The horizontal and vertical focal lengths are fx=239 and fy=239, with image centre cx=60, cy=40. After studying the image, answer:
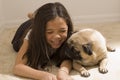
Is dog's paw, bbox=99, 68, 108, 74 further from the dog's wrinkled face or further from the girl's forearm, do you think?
the girl's forearm

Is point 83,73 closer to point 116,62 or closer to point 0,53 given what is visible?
point 116,62

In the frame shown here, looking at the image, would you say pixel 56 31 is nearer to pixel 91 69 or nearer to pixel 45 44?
pixel 45 44

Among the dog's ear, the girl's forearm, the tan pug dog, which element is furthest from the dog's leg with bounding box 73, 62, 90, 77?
the girl's forearm

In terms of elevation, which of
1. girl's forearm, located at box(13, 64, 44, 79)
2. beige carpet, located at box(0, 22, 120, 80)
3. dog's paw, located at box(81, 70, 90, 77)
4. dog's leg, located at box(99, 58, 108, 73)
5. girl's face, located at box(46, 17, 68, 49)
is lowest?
beige carpet, located at box(0, 22, 120, 80)

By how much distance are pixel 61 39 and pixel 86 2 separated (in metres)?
1.27

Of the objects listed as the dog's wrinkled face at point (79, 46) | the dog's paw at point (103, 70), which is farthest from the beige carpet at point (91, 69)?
the dog's wrinkled face at point (79, 46)

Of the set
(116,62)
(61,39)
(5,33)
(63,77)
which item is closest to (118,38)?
(116,62)

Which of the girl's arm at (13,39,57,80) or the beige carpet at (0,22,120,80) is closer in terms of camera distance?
the girl's arm at (13,39,57,80)

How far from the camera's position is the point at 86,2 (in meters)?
2.62

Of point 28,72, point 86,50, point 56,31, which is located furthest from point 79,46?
point 28,72

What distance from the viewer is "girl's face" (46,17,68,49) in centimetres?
138

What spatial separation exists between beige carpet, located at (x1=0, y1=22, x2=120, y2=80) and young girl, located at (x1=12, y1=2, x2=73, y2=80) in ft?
0.24

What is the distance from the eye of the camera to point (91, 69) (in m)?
1.47

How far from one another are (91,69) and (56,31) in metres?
0.32
